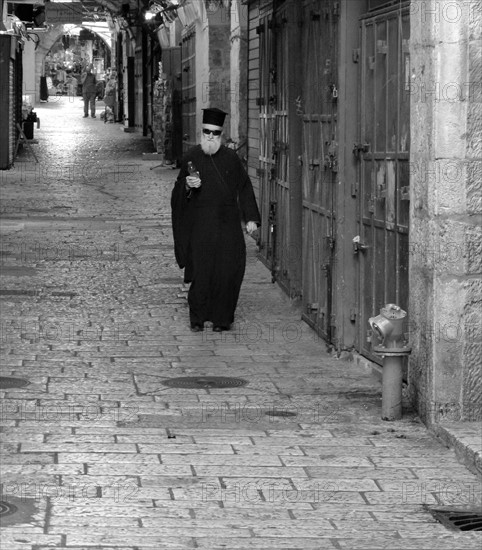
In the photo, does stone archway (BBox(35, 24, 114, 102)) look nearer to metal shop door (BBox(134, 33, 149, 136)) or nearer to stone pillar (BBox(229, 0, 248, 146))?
metal shop door (BBox(134, 33, 149, 136))

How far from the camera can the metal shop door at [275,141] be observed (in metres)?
11.6

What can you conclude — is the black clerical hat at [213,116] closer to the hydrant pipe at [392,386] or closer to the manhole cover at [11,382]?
the manhole cover at [11,382]

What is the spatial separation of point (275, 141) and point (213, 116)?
2.38 meters

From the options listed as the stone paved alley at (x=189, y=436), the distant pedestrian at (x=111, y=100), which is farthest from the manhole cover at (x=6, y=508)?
the distant pedestrian at (x=111, y=100)

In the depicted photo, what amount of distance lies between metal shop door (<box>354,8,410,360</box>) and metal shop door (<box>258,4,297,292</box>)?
8.91ft

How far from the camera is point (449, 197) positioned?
678 centimetres

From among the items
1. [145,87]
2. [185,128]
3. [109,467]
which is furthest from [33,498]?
[145,87]

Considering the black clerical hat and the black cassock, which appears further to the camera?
the black cassock

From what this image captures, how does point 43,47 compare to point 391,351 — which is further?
point 43,47

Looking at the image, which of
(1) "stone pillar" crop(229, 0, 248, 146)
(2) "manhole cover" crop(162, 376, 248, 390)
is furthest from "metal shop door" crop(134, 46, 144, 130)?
(2) "manhole cover" crop(162, 376, 248, 390)

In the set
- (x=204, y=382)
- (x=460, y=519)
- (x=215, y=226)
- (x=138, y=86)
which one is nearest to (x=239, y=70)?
(x=215, y=226)

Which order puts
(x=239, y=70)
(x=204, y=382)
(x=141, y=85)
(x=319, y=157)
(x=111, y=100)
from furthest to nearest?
1. (x=111, y=100)
2. (x=141, y=85)
3. (x=239, y=70)
4. (x=319, y=157)
5. (x=204, y=382)

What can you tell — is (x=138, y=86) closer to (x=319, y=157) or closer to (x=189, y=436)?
(x=319, y=157)

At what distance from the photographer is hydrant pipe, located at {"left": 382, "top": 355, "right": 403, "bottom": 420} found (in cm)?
717
